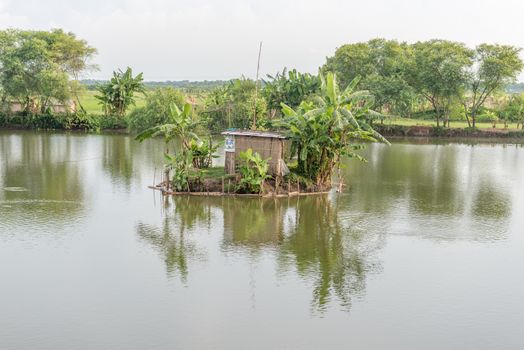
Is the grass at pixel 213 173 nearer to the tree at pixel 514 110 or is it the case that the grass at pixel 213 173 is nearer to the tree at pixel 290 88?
the tree at pixel 290 88

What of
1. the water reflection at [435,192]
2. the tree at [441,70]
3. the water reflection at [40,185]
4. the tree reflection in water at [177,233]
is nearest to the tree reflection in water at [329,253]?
the water reflection at [435,192]

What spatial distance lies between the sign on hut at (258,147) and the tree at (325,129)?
2.17 feet

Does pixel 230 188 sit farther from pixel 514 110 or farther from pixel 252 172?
pixel 514 110

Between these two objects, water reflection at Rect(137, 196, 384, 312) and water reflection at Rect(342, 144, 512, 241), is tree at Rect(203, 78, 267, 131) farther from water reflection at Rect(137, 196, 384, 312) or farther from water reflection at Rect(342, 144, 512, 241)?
water reflection at Rect(137, 196, 384, 312)

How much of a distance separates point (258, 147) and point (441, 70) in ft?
85.1

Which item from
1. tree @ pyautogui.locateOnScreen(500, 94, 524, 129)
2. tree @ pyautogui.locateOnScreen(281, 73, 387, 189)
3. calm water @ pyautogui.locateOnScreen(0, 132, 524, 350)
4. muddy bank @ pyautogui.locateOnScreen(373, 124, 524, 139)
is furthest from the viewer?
tree @ pyautogui.locateOnScreen(500, 94, 524, 129)

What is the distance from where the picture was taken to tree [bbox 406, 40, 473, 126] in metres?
43.3

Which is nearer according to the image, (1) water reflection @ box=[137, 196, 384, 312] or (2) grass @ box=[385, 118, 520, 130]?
(1) water reflection @ box=[137, 196, 384, 312]

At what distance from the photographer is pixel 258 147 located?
22.0 meters

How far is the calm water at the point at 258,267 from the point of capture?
11.1 metres

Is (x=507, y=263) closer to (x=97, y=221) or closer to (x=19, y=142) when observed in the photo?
(x=97, y=221)

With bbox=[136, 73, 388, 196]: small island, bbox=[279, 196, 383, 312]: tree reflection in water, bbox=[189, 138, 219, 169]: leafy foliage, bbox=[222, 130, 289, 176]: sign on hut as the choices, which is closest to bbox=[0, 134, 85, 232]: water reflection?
bbox=[136, 73, 388, 196]: small island

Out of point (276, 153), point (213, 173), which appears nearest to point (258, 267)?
point (276, 153)

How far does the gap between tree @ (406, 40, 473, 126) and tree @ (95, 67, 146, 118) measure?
20303 mm
